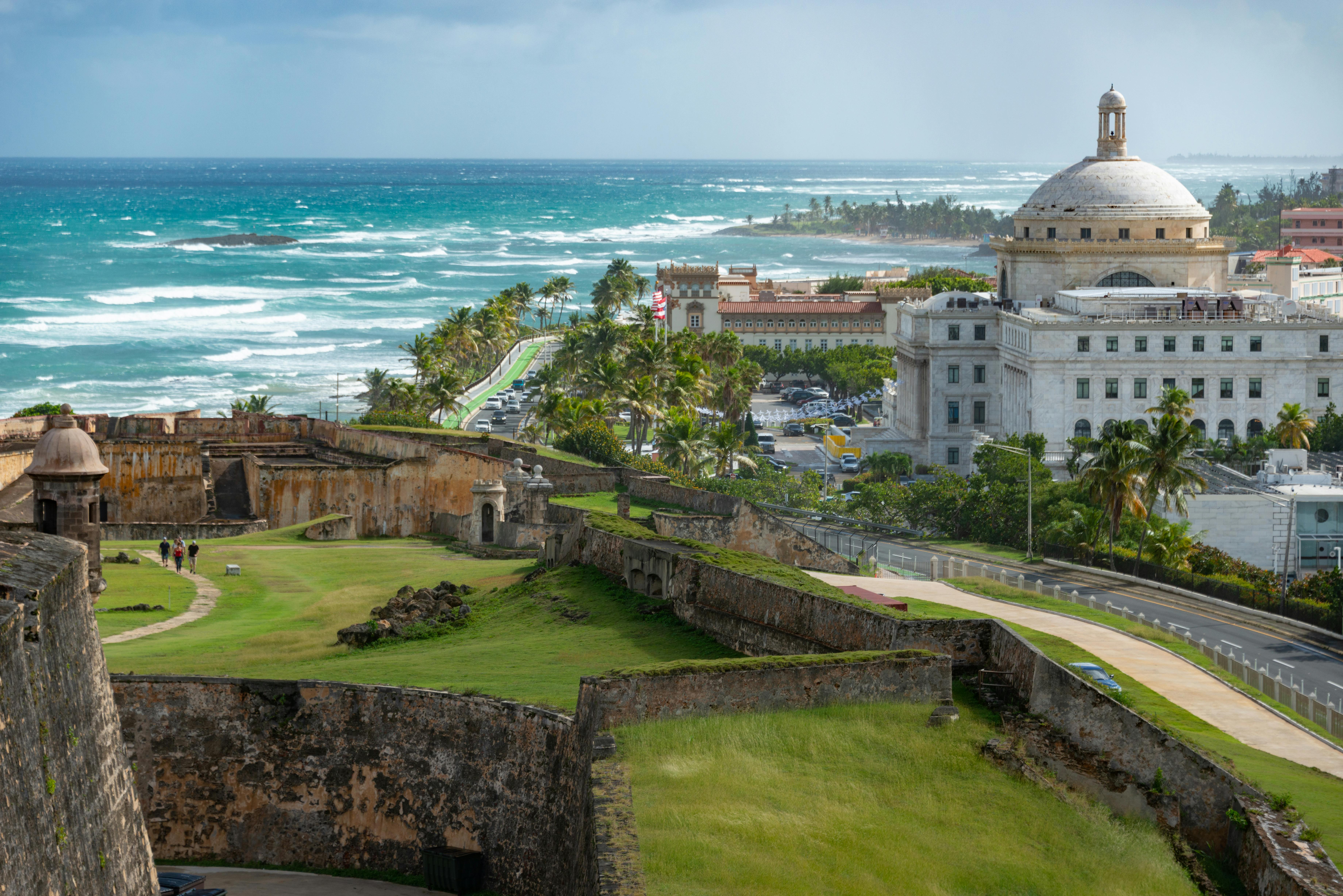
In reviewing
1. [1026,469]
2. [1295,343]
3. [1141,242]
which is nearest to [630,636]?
[1026,469]

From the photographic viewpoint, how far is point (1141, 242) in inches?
4343

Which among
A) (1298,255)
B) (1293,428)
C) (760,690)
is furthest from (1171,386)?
(1298,255)

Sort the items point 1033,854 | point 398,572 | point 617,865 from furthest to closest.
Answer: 1. point 398,572
2. point 1033,854
3. point 617,865

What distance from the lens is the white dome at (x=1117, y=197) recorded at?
11144cm

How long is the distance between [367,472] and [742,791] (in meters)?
36.1

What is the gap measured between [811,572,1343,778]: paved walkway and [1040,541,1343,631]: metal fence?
9.49 metres

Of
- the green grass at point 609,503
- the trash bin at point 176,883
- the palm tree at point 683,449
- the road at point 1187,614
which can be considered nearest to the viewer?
the trash bin at point 176,883

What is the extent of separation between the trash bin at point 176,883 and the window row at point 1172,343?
77842 mm

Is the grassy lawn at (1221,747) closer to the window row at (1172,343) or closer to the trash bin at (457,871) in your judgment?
the trash bin at (457,871)

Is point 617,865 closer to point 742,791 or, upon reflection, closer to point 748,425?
point 742,791

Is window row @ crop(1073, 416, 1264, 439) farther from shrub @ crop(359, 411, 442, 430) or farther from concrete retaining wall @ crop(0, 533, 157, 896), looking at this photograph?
concrete retaining wall @ crop(0, 533, 157, 896)

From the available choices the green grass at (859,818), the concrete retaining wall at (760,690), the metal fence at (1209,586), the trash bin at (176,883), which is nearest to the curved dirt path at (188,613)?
the trash bin at (176,883)

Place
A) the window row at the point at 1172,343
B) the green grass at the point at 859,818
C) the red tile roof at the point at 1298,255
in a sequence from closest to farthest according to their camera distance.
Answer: the green grass at the point at 859,818
the window row at the point at 1172,343
the red tile roof at the point at 1298,255

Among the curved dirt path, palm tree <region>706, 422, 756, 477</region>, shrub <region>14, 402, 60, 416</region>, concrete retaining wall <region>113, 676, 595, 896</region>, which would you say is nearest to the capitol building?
palm tree <region>706, 422, 756, 477</region>
